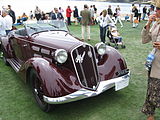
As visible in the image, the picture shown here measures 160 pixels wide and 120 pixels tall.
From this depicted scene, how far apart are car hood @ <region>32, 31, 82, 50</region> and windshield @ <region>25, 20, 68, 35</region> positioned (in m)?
0.21

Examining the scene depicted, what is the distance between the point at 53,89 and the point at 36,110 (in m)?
0.87

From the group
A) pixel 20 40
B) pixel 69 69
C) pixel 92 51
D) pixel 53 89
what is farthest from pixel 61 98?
pixel 20 40

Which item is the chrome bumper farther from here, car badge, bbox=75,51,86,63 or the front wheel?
car badge, bbox=75,51,86,63

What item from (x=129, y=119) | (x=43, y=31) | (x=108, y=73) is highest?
(x=43, y=31)

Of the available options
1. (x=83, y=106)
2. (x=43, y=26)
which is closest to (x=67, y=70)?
(x=83, y=106)

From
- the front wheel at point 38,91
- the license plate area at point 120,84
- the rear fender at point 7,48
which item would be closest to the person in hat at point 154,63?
the license plate area at point 120,84

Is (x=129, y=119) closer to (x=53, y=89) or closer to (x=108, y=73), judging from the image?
(x=108, y=73)

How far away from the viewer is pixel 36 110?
3.79 metres

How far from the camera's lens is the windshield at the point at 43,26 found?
4.88m

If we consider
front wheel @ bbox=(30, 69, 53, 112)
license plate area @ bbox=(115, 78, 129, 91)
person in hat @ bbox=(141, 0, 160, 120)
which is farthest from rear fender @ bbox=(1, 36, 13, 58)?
person in hat @ bbox=(141, 0, 160, 120)

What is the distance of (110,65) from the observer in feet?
13.1

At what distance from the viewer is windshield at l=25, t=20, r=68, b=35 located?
4882 mm

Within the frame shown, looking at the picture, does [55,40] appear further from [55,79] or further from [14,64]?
[14,64]

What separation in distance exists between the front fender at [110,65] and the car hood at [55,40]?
693mm
